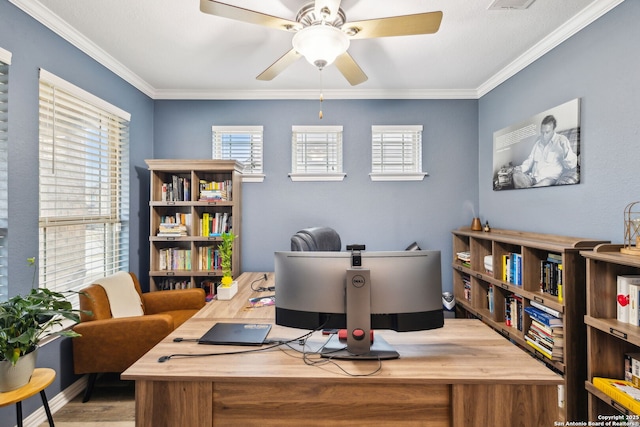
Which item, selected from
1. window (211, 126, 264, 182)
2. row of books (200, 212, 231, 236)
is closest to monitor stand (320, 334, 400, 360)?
row of books (200, 212, 231, 236)

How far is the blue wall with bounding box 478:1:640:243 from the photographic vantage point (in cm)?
193

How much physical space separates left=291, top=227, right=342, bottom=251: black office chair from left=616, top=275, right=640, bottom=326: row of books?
79.1 inches

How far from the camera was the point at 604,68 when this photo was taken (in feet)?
6.86

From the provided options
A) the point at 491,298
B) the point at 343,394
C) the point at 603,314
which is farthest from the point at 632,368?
the point at 343,394

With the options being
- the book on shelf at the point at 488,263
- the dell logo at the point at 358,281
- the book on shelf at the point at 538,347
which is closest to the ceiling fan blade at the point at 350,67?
the dell logo at the point at 358,281

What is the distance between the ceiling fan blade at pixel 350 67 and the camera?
214cm

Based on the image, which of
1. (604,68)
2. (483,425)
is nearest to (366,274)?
(483,425)

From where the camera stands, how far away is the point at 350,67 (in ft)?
7.43

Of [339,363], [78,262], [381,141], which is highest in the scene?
[381,141]

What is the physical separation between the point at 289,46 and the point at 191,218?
6.42ft

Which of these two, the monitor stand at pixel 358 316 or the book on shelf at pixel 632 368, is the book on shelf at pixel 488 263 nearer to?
the book on shelf at pixel 632 368

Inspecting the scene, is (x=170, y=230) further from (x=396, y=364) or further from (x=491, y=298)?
(x=491, y=298)

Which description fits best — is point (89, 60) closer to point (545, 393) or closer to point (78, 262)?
point (78, 262)

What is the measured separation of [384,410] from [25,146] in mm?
2596
